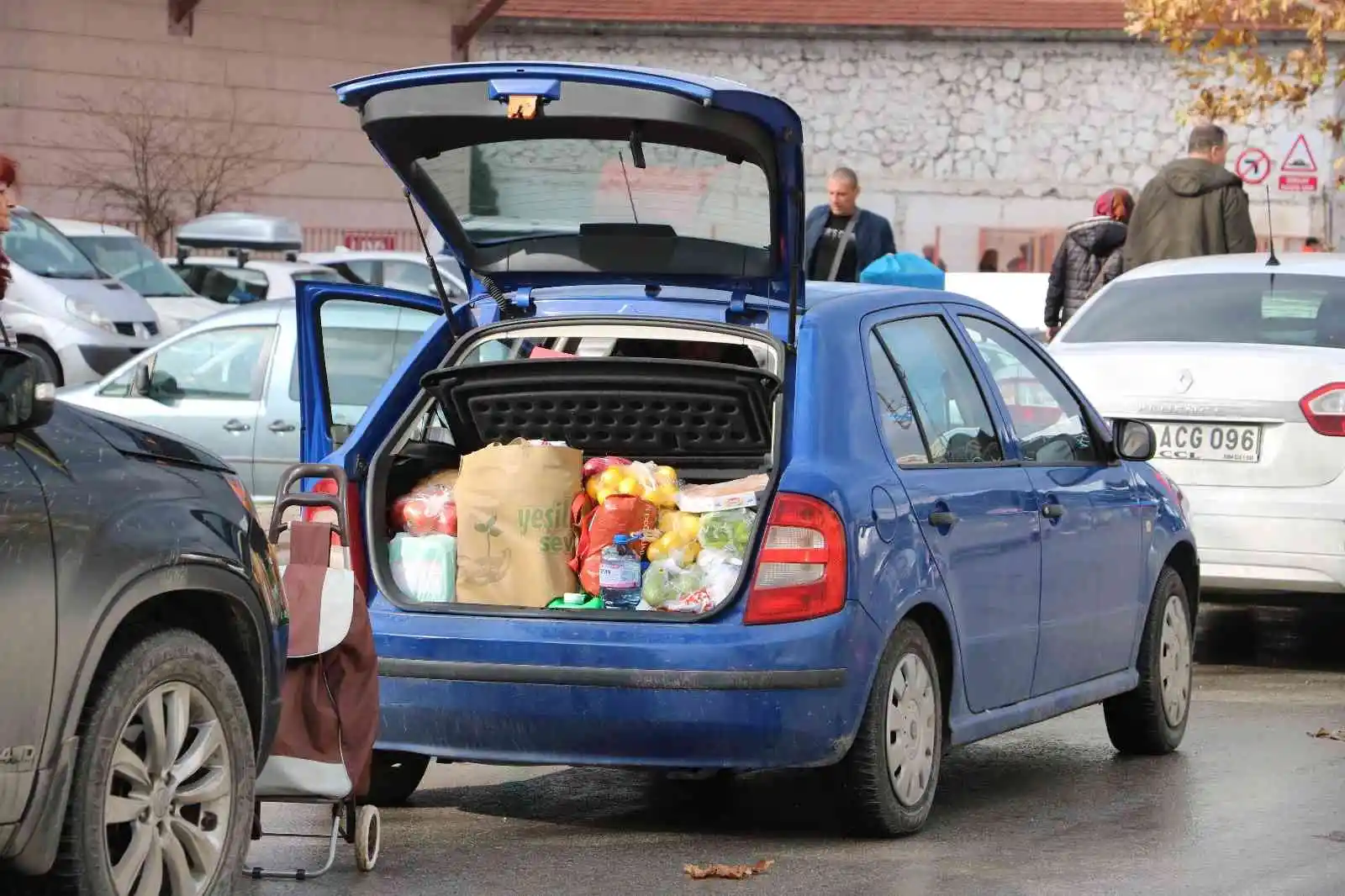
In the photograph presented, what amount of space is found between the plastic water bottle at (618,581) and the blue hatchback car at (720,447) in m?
0.27

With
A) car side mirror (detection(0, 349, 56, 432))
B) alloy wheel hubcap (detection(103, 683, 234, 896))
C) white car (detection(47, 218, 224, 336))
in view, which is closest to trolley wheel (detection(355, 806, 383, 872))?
alloy wheel hubcap (detection(103, 683, 234, 896))

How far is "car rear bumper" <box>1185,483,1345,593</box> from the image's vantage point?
406 inches

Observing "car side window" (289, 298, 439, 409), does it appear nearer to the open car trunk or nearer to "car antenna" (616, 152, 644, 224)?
the open car trunk

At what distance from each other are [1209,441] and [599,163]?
4200mm

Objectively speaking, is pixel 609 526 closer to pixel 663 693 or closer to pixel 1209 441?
pixel 663 693

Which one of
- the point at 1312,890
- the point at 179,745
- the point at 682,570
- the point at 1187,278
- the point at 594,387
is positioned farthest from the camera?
the point at 1187,278

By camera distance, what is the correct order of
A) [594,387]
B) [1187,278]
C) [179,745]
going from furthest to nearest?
1. [1187,278]
2. [594,387]
3. [179,745]

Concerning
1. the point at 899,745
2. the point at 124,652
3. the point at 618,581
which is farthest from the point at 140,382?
the point at 124,652

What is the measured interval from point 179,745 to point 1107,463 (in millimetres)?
3972

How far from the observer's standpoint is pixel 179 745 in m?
5.30

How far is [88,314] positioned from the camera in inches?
864

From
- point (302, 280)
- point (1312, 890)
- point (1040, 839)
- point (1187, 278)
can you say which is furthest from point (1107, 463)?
point (1187, 278)

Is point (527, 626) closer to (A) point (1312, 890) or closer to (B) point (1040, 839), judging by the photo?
(B) point (1040, 839)

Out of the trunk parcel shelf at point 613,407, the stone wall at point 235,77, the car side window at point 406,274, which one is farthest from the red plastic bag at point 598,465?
the stone wall at point 235,77
